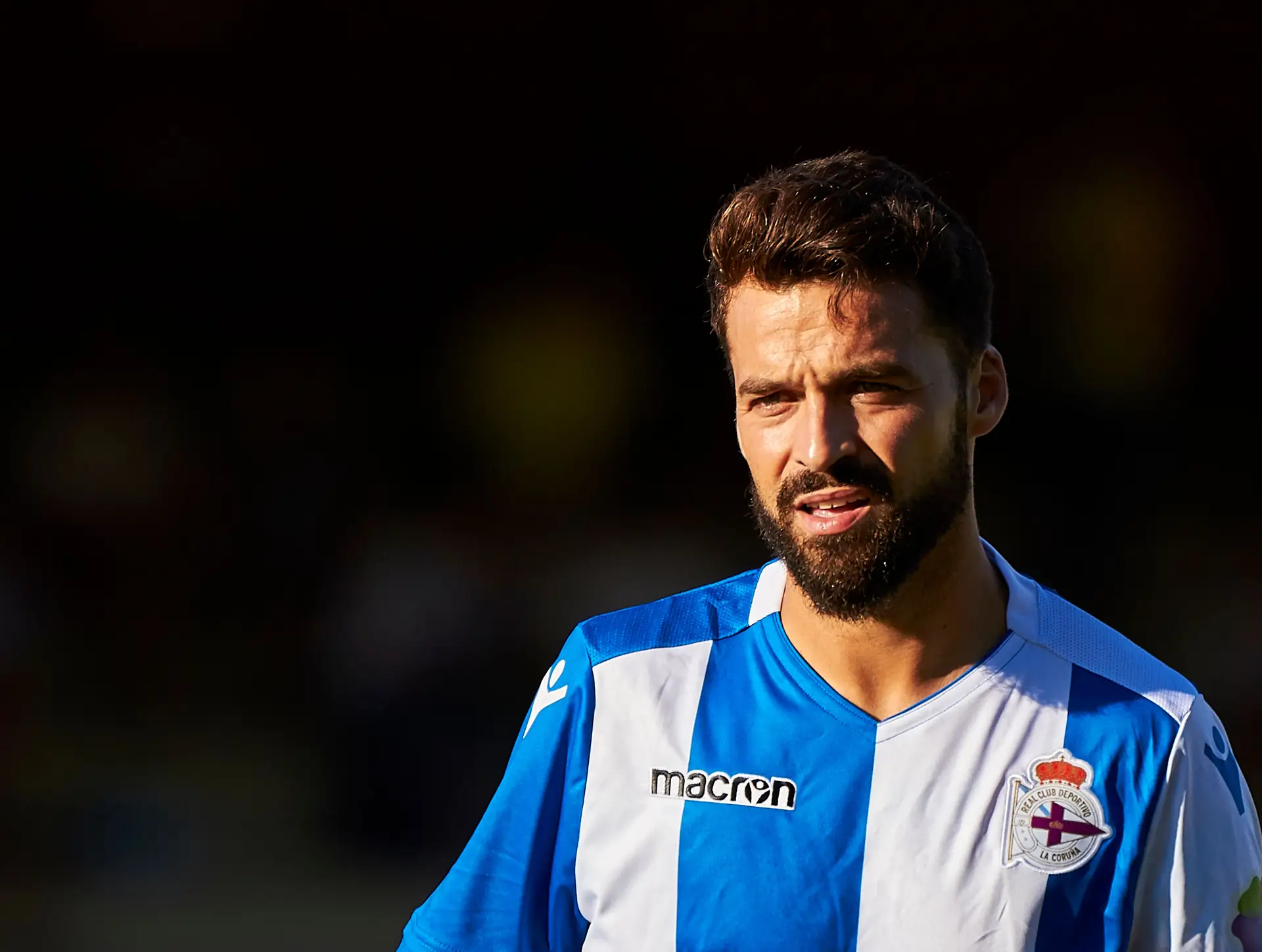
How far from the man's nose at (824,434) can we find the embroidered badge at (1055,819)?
45cm

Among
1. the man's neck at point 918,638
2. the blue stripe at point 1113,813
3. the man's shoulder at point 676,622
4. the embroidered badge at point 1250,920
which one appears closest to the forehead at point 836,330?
the man's neck at point 918,638

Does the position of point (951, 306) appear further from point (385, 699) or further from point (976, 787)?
point (385, 699)

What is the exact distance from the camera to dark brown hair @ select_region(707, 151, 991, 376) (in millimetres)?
1532

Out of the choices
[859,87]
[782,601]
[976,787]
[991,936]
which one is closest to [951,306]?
[782,601]

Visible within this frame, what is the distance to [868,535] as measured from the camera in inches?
59.6

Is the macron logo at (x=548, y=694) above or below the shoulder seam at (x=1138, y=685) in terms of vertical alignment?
below

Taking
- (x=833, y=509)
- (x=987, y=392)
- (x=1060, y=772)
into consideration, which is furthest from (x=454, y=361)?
(x=1060, y=772)

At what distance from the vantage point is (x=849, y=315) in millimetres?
1508

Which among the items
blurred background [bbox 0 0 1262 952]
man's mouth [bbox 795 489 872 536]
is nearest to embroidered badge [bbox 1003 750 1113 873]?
man's mouth [bbox 795 489 872 536]

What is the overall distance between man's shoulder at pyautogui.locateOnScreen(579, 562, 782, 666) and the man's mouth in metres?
0.25

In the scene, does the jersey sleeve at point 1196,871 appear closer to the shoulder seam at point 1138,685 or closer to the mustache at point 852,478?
the shoulder seam at point 1138,685

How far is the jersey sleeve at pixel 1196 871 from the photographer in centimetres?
145

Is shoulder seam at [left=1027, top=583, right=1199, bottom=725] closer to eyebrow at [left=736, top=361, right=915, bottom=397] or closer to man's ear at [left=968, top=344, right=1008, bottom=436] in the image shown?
man's ear at [left=968, top=344, right=1008, bottom=436]

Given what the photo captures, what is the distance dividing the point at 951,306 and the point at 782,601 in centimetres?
44
